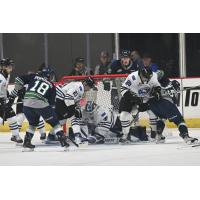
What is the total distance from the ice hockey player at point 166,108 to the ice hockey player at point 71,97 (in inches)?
32.2

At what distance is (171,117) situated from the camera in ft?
33.9

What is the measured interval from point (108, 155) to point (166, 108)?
3.77ft

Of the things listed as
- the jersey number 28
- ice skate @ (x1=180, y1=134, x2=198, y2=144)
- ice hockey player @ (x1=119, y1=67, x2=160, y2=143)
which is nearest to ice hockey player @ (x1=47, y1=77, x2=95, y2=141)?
ice hockey player @ (x1=119, y1=67, x2=160, y2=143)

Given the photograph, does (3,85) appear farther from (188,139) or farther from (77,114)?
(188,139)

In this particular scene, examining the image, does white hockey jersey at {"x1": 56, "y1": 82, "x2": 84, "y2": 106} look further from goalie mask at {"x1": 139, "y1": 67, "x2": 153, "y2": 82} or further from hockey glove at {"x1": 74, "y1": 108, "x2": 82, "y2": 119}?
goalie mask at {"x1": 139, "y1": 67, "x2": 153, "y2": 82}

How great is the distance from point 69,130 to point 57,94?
0.73 metres

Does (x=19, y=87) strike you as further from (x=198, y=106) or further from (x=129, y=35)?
(x=129, y=35)

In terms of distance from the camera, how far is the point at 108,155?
31.9 feet

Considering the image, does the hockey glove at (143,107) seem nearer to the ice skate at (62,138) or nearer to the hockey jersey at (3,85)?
the ice skate at (62,138)

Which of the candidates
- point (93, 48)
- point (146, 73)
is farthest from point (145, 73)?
point (93, 48)

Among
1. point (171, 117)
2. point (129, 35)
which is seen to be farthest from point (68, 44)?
point (171, 117)

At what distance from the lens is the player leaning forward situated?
33.8 feet

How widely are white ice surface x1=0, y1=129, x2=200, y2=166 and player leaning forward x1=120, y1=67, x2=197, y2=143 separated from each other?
1.00 feet

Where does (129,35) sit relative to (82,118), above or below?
above
